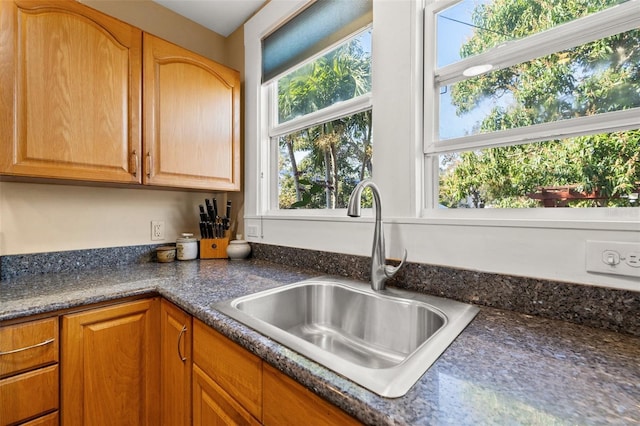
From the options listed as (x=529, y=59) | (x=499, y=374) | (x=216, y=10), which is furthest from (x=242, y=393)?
(x=216, y=10)

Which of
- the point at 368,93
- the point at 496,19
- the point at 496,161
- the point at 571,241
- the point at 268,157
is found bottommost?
the point at 571,241

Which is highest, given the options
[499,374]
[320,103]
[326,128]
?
[320,103]

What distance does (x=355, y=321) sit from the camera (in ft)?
3.63

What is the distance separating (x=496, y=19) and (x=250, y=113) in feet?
4.65

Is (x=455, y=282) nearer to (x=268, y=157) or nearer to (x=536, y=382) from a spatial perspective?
(x=536, y=382)

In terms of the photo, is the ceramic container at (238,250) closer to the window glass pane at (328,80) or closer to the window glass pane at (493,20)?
the window glass pane at (328,80)

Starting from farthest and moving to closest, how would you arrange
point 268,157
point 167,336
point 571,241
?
point 268,157
point 167,336
point 571,241

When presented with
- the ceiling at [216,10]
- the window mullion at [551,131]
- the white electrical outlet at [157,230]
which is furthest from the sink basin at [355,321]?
the ceiling at [216,10]

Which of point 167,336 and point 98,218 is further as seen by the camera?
point 98,218

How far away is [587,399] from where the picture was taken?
1.57 feet

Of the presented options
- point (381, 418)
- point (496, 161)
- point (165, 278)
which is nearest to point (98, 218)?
point (165, 278)

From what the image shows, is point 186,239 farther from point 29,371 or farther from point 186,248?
point 29,371

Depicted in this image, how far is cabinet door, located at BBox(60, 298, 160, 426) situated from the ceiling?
5.84 ft

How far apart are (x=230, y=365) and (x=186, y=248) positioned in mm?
1132
